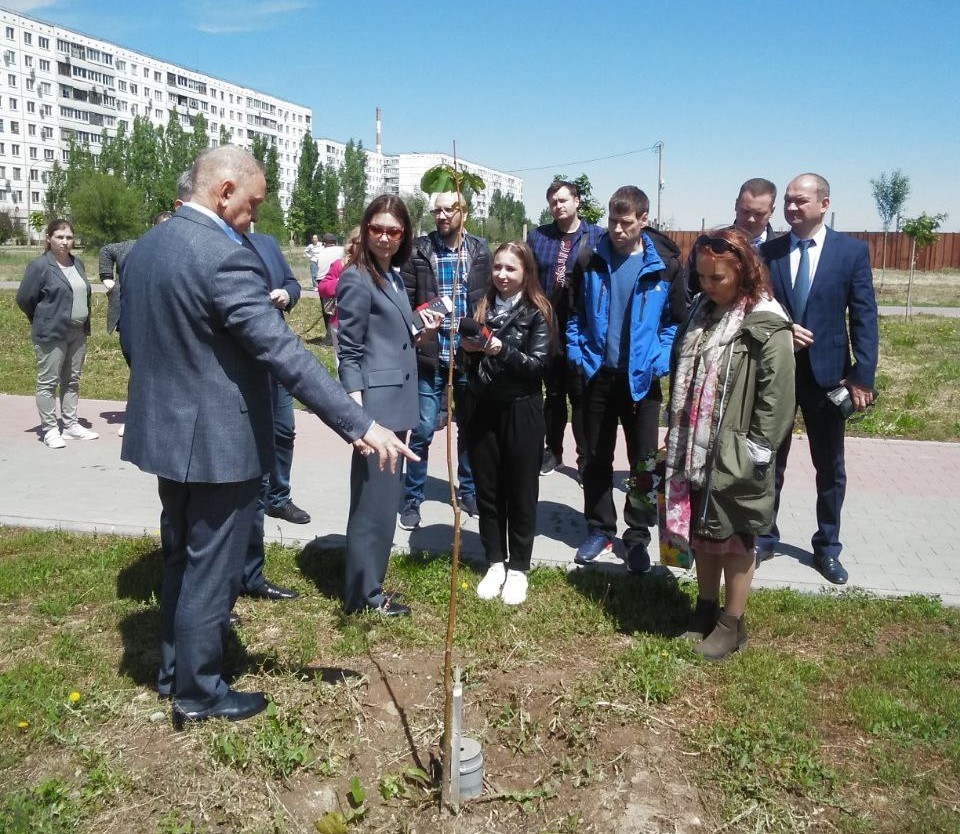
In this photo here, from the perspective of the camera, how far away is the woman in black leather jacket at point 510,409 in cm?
467

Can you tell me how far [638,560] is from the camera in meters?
5.14

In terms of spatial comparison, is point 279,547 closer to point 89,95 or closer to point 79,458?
point 79,458

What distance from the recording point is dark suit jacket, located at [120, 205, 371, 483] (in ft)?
9.84

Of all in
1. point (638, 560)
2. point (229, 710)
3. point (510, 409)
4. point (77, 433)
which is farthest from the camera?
point (77, 433)

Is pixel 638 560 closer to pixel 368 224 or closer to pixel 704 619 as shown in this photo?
pixel 704 619

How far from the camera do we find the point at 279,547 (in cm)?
550

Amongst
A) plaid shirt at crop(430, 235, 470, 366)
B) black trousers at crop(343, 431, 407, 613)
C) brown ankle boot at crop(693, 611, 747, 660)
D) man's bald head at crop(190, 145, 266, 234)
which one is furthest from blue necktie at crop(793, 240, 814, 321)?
man's bald head at crop(190, 145, 266, 234)

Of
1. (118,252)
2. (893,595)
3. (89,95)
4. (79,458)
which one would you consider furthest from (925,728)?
(89,95)

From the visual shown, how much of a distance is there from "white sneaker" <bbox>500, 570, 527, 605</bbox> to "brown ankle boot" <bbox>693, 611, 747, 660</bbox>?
981 mm

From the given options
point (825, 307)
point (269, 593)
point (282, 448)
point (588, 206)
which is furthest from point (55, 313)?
point (588, 206)

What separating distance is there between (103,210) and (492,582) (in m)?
49.5

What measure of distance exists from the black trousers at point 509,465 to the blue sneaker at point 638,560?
69 cm

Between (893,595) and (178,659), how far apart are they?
3743mm

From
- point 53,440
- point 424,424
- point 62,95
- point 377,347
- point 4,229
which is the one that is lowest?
point 53,440
